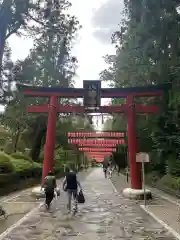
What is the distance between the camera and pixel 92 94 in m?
19.5

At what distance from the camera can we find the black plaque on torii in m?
19.4

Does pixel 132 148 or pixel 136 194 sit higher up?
pixel 132 148

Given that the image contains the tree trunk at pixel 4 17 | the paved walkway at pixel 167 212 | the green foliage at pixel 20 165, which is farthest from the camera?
the green foliage at pixel 20 165

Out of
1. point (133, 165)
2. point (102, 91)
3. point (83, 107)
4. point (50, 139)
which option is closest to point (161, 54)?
point (102, 91)

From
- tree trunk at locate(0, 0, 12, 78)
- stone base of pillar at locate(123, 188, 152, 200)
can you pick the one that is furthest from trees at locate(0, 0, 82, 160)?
stone base of pillar at locate(123, 188, 152, 200)

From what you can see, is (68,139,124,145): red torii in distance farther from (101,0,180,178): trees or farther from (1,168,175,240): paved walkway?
(1,168,175,240): paved walkway

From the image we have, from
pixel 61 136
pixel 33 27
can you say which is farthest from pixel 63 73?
pixel 33 27

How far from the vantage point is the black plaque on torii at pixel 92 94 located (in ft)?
63.7

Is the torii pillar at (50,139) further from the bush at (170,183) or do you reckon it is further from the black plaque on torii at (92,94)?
the bush at (170,183)

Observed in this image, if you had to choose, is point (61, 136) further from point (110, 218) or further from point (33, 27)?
point (110, 218)

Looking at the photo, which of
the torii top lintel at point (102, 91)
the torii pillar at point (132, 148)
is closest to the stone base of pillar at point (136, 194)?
the torii pillar at point (132, 148)

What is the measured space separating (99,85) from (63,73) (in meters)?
20.1


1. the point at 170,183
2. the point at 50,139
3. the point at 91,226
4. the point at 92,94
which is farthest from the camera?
the point at 170,183

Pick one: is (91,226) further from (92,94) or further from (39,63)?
(39,63)
